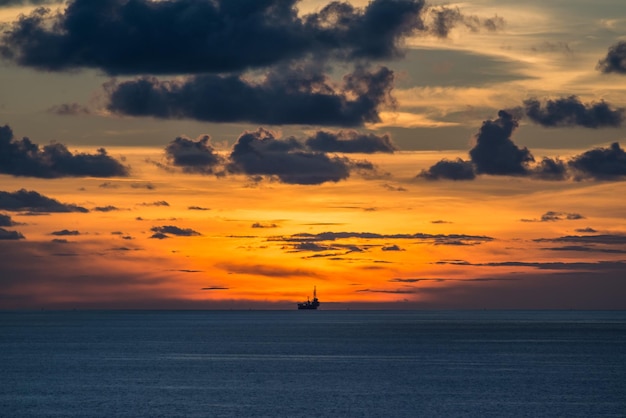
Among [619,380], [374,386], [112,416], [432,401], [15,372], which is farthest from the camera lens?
[15,372]

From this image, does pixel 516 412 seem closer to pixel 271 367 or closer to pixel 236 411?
pixel 236 411

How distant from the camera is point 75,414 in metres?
103

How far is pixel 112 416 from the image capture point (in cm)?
10169

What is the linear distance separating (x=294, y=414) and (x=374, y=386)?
30.2m

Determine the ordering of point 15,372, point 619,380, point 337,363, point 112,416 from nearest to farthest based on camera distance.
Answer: point 112,416 < point 619,380 < point 15,372 < point 337,363

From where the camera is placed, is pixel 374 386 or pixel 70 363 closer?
pixel 374 386

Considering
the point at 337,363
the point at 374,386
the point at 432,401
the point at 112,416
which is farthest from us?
the point at 337,363

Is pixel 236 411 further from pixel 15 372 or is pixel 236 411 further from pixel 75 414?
pixel 15 372

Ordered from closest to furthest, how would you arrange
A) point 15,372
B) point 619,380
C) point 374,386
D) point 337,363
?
point 374,386 → point 619,380 → point 15,372 → point 337,363

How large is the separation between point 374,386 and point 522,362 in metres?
50.7

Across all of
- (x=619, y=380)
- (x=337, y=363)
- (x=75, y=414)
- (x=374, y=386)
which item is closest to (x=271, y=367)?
(x=337, y=363)

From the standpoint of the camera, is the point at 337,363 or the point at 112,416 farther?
the point at 337,363

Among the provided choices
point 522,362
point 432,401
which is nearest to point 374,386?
point 432,401

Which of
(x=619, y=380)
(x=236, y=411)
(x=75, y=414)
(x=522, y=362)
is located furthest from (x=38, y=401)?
(x=522, y=362)
